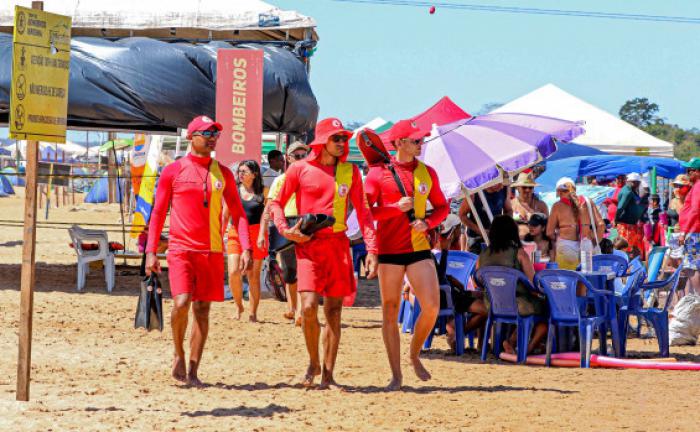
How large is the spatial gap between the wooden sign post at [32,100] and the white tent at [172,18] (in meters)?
9.53

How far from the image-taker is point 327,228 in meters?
7.84

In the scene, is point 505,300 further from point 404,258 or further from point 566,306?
point 404,258

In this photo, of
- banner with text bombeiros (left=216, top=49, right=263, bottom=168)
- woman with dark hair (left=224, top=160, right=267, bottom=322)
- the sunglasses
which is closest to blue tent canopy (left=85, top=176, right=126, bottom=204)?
banner with text bombeiros (left=216, top=49, right=263, bottom=168)

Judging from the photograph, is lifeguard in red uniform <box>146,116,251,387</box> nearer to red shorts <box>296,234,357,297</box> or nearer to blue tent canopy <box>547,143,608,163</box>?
red shorts <box>296,234,357,297</box>

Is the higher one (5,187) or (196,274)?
(5,187)

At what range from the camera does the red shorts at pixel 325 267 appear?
25.7 ft

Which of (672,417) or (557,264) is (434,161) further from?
(672,417)

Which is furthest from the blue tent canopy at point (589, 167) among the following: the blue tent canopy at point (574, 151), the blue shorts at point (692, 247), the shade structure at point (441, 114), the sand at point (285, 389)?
the sand at point (285, 389)

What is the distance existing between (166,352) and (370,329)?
9.69ft

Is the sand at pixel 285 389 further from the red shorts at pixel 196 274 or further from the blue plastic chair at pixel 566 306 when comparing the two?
the red shorts at pixel 196 274

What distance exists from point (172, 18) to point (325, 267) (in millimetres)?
10091

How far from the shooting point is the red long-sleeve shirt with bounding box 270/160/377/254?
7.88 m

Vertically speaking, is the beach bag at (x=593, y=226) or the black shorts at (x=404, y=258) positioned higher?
the beach bag at (x=593, y=226)

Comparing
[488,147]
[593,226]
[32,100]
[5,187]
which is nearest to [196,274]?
[32,100]
